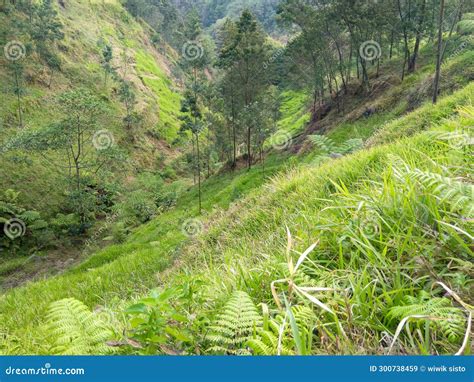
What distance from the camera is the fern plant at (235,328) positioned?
1.90 m

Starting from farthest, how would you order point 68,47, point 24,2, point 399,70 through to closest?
point 68,47
point 24,2
point 399,70

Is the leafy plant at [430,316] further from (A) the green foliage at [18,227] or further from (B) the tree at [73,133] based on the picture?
(B) the tree at [73,133]

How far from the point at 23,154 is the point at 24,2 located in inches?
1322

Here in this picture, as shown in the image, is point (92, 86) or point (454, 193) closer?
point (454, 193)

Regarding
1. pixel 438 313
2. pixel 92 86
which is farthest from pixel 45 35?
pixel 438 313

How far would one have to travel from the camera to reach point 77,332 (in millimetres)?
1977

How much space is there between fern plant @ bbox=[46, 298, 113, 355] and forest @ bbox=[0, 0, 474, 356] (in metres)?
0.01

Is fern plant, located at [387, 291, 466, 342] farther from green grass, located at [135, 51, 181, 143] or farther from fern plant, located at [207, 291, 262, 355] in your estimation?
green grass, located at [135, 51, 181, 143]

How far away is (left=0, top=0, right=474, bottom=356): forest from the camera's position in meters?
2.04

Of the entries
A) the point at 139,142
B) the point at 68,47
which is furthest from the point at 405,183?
the point at 68,47

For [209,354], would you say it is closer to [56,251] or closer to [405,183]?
[405,183]

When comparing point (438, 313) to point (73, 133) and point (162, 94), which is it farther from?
point (162, 94)

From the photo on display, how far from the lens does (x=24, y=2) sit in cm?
5662

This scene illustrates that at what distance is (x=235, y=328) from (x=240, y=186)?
72.5ft
